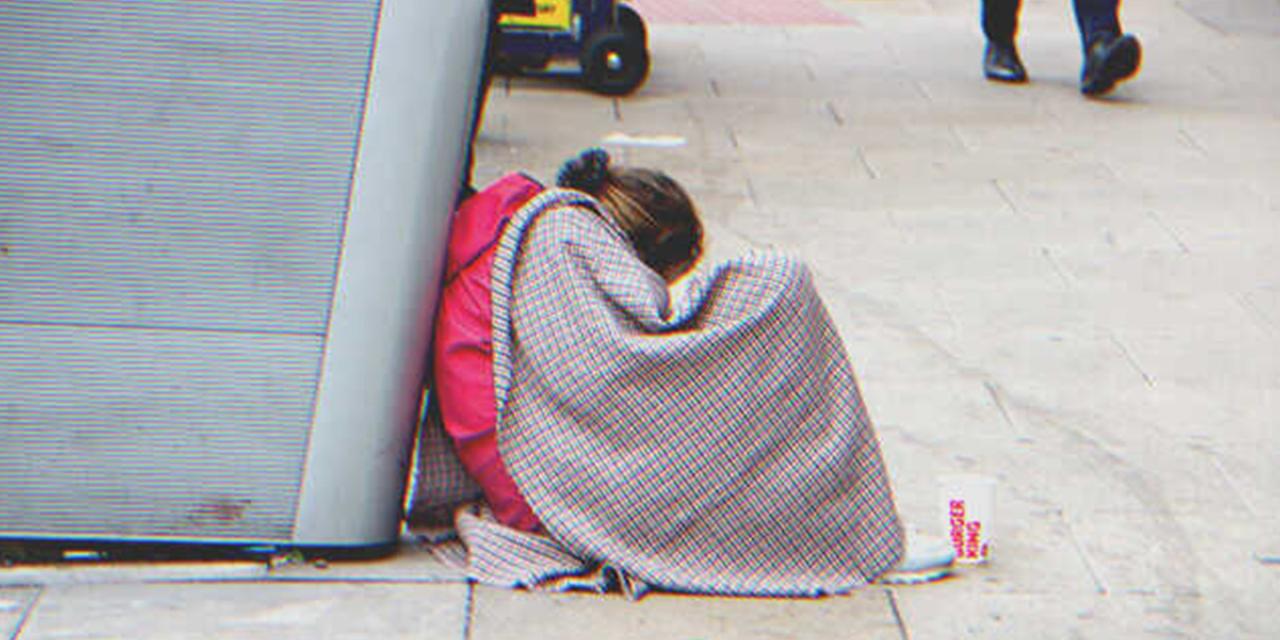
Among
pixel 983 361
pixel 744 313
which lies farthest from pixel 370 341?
pixel 983 361

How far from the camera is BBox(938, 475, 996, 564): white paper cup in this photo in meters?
4.00

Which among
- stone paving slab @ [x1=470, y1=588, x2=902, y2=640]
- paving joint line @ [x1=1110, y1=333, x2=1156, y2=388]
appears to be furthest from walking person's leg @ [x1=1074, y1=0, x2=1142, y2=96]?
stone paving slab @ [x1=470, y1=588, x2=902, y2=640]

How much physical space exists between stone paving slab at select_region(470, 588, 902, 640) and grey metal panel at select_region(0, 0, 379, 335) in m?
0.65

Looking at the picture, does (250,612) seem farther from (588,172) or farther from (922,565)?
(922,565)

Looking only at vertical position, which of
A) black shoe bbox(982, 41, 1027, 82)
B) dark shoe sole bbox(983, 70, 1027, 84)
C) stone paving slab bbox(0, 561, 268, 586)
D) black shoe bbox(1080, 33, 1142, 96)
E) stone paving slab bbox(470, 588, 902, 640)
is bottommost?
dark shoe sole bbox(983, 70, 1027, 84)

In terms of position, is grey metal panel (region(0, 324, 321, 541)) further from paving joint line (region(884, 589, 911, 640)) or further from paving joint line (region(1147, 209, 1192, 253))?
paving joint line (region(1147, 209, 1192, 253))

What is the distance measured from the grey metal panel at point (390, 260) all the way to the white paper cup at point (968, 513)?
1.08 m

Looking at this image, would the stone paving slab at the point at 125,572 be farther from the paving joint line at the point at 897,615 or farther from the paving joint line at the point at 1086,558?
the paving joint line at the point at 1086,558

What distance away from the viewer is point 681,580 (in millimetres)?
3805

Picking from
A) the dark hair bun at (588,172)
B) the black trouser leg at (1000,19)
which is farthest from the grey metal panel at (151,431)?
the black trouser leg at (1000,19)

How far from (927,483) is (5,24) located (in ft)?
7.17

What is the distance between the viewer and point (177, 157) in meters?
3.72

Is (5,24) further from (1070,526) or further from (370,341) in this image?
(1070,526)

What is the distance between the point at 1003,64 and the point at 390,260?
20.0ft
